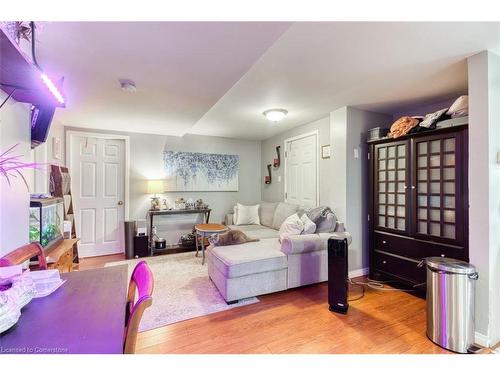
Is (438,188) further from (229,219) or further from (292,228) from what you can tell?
(229,219)

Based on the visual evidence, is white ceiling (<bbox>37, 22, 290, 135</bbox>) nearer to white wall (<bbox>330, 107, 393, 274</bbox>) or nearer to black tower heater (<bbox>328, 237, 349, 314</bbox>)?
white wall (<bbox>330, 107, 393, 274</bbox>)

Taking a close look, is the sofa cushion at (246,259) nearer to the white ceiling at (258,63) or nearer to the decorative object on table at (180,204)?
Answer: the white ceiling at (258,63)

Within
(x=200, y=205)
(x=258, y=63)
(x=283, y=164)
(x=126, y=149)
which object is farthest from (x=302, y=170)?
(x=126, y=149)

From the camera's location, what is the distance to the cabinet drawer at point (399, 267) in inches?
96.6

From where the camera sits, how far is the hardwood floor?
1691 mm

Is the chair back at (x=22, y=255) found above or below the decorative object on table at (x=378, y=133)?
below

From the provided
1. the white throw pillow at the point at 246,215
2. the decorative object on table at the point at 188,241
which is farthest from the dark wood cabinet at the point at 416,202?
the decorative object on table at the point at 188,241

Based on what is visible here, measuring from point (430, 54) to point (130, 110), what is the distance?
3.20 m

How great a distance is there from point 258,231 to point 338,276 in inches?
71.7

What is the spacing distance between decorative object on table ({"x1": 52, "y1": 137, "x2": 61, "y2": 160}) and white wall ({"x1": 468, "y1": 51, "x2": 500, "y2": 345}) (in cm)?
479

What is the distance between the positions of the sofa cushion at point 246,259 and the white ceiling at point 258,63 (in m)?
1.73

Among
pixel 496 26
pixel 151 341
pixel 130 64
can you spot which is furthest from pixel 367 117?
pixel 151 341

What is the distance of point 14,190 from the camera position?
151 centimetres

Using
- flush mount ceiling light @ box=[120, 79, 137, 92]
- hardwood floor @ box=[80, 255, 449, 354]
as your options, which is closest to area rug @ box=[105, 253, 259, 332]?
hardwood floor @ box=[80, 255, 449, 354]
